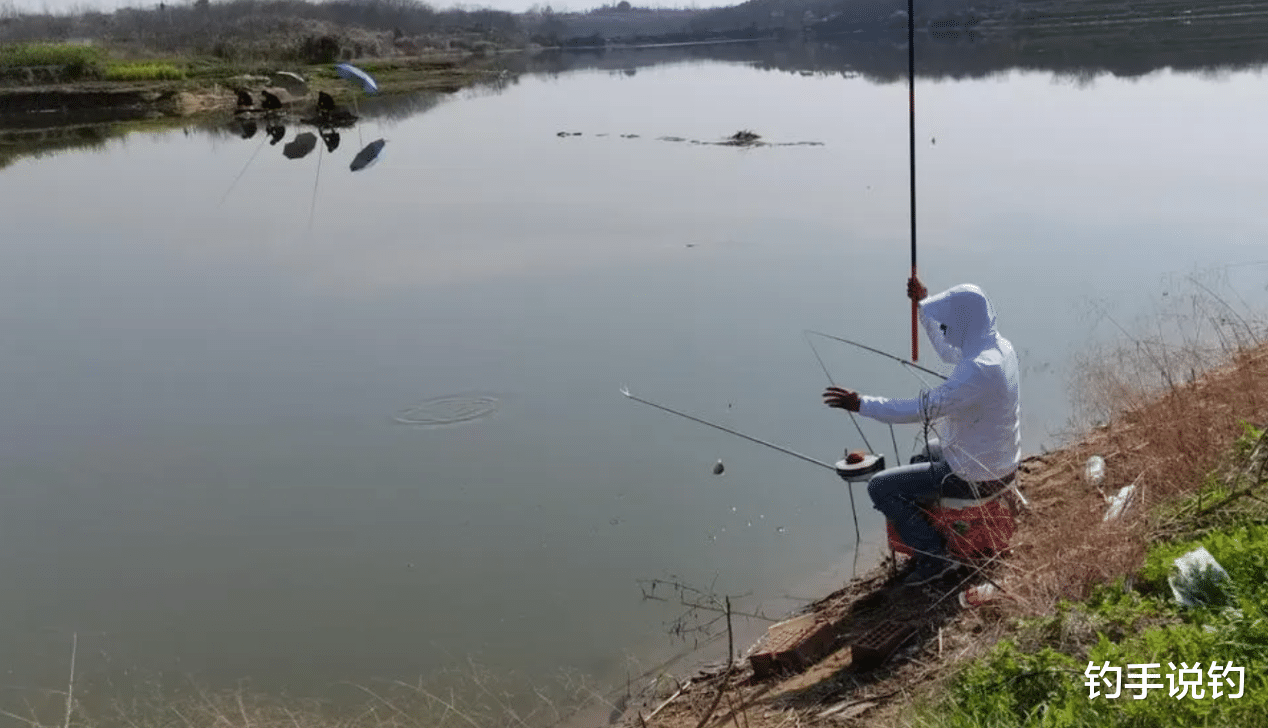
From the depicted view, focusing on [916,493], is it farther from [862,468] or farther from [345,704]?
[345,704]

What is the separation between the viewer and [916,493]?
498cm

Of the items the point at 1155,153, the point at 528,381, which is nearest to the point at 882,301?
the point at 528,381

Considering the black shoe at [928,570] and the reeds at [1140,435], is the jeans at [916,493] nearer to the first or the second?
the black shoe at [928,570]

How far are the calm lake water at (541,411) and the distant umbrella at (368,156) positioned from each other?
12.2 ft

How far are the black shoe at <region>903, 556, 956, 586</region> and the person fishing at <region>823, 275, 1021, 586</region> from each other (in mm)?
18

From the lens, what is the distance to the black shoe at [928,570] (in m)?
5.04

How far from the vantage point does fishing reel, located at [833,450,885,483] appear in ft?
17.0

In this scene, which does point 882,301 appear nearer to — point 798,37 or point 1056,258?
point 1056,258

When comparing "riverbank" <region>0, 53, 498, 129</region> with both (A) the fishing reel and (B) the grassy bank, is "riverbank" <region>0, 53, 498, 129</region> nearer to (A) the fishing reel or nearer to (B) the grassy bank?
(B) the grassy bank

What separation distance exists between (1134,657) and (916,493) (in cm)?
173

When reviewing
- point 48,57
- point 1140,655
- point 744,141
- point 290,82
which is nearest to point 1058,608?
point 1140,655

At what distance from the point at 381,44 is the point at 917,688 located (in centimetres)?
6526

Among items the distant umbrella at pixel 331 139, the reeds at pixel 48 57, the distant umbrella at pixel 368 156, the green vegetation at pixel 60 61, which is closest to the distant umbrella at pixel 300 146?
the distant umbrella at pixel 331 139

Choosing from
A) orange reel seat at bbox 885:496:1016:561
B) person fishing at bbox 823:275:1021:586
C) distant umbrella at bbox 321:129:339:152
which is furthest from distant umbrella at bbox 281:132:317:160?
orange reel seat at bbox 885:496:1016:561
